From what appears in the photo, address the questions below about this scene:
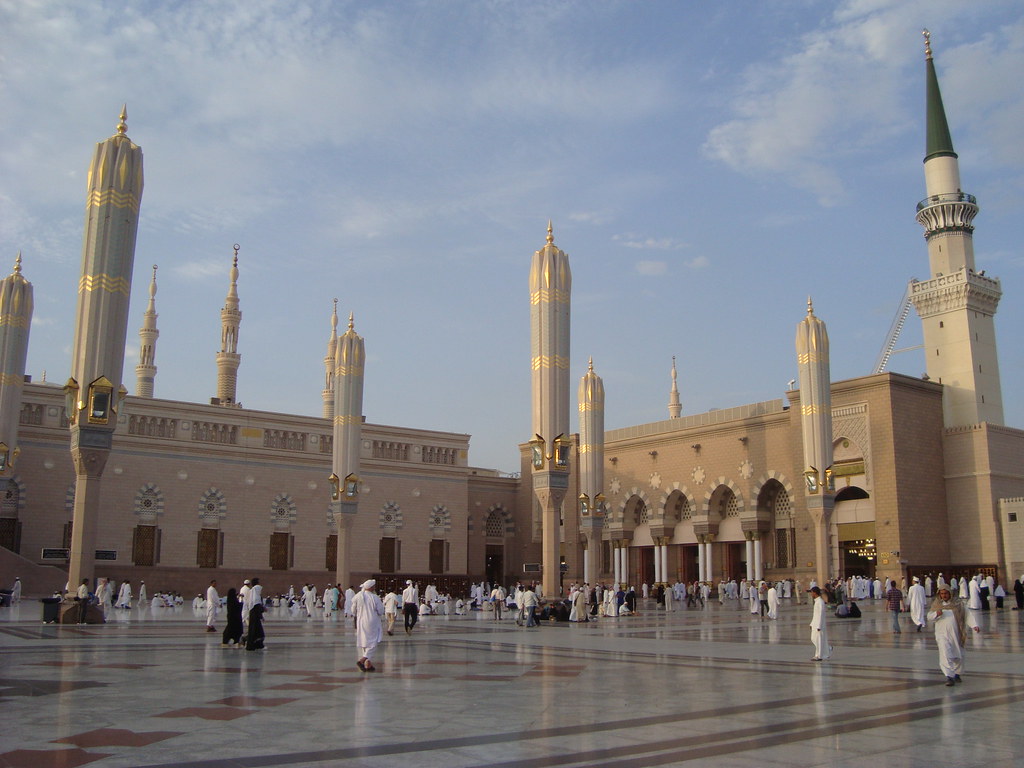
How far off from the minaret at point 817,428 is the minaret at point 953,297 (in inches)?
256

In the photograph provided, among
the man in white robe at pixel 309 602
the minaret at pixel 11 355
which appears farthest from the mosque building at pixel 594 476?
the man in white robe at pixel 309 602

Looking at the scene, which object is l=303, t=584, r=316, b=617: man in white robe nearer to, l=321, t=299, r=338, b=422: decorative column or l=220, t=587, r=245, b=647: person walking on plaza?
l=220, t=587, r=245, b=647: person walking on plaza

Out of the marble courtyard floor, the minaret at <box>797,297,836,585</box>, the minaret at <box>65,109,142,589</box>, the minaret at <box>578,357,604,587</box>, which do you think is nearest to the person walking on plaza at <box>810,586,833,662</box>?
the marble courtyard floor

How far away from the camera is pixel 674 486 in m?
39.2

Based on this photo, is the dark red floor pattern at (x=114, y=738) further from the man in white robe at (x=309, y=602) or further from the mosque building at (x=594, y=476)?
the man in white robe at (x=309, y=602)

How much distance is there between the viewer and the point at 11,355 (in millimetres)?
27766

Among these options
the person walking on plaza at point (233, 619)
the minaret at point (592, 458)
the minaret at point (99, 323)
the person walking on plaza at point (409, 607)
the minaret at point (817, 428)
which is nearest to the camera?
the person walking on plaza at point (233, 619)

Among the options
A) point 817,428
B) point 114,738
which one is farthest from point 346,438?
point 114,738

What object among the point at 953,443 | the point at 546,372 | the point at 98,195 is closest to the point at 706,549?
the point at 953,443

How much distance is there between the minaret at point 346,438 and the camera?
2823 cm

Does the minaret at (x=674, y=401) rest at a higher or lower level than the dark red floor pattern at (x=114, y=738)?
higher

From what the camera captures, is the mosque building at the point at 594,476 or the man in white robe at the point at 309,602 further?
the mosque building at the point at 594,476

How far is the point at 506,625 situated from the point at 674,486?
20.4m

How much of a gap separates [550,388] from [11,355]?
16781mm
